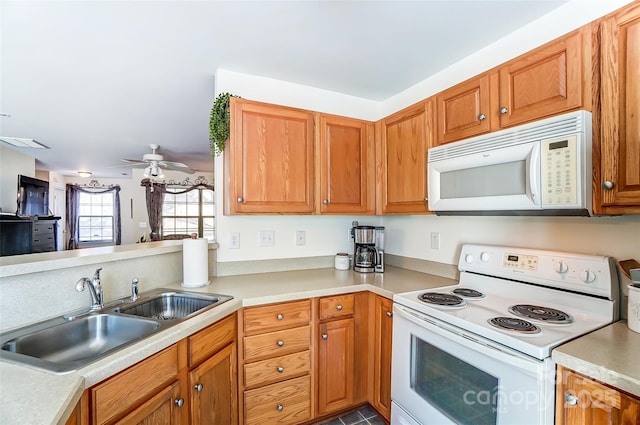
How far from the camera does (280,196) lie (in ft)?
6.28

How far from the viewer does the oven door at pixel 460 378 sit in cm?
98

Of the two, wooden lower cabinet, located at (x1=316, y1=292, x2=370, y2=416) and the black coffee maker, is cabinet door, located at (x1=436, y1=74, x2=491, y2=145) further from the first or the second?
wooden lower cabinet, located at (x1=316, y1=292, x2=370, y2=416)

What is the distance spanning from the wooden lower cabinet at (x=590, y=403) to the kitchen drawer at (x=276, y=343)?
1.16 meters

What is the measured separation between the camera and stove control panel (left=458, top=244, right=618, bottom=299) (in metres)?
1.21

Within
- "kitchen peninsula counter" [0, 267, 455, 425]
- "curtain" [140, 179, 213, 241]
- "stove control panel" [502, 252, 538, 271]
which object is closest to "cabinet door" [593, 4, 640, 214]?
"stove control panel" [502, 252, 538, 271]

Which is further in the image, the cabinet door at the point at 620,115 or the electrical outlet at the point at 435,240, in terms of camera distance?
the electrical outlet at the point at 435,240

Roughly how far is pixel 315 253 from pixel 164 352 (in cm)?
140

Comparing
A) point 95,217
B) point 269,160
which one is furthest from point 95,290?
point 95,217

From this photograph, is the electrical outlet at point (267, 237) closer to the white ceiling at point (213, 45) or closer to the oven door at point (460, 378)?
the oven door at point (460, 378)

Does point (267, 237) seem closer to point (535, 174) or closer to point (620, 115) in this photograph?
point (535, 174)

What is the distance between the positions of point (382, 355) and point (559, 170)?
4.37 feet

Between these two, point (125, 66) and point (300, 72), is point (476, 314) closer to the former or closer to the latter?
point (300, 72)

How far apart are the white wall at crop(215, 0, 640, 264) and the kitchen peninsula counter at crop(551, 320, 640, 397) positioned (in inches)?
16.1

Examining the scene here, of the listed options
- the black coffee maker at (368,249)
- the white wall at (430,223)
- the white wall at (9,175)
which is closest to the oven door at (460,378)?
the black coffee maker at (368,249)
